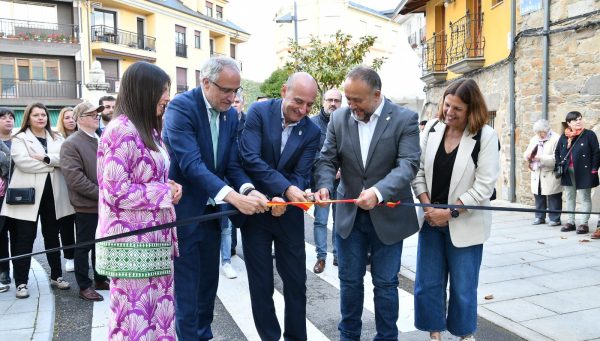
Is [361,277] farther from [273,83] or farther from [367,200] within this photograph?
[273,83]

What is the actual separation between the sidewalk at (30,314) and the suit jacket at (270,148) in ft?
7.64

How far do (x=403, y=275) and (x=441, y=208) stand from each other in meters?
2.83

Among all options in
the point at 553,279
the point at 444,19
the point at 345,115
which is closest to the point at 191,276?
the point at 345,115

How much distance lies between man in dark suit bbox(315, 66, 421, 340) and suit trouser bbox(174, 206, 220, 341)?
853 mm

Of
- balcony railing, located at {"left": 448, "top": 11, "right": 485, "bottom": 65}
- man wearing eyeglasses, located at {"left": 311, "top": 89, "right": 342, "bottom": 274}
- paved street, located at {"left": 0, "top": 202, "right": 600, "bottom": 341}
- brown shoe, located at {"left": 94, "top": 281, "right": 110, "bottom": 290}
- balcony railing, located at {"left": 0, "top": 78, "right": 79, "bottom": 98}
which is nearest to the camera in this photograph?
paved street, located at {"left": 0, "top": 202, "right": 600, "bottom": 341}

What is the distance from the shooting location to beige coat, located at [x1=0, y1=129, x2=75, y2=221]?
5586 millimetres

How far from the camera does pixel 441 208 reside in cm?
372

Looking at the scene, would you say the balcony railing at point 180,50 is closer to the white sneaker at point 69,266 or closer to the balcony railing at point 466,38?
the balcony railing at point 466,38

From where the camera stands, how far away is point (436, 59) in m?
17.6

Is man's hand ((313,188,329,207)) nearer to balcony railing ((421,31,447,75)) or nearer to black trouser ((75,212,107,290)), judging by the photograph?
black trouser ((75,212,107,290))

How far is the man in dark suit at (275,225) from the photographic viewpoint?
12.4 feet

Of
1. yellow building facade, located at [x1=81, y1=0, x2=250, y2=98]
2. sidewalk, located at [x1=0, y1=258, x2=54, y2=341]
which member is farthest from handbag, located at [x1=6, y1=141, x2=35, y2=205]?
yellow building facade, located at [x1=81, y1=0, x2=250, y2=98]

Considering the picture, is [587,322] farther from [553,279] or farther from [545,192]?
[545,192]

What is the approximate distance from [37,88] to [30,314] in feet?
108
